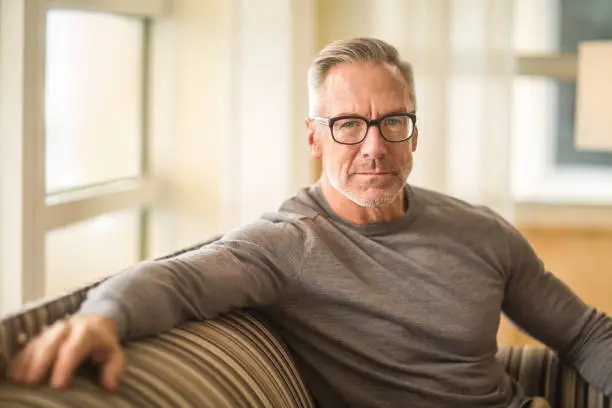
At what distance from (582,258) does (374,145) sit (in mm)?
1779

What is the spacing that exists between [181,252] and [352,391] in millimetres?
396

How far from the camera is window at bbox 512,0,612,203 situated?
342cm

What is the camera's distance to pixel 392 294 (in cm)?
177

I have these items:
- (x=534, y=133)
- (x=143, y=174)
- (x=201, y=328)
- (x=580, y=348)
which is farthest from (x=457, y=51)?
(x=201, y=328)

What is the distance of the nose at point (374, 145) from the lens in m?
1.78

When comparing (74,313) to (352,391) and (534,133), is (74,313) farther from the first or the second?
(534,133)

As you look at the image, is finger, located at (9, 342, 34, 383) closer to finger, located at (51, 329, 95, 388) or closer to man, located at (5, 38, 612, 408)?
finger, located at (51, 329, 95, 388)

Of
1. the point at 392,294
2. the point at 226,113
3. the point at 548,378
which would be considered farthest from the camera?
the point at 226,113

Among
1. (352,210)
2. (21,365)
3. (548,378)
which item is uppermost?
(352,210)

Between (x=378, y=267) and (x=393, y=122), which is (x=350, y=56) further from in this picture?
(x=378, y=267)

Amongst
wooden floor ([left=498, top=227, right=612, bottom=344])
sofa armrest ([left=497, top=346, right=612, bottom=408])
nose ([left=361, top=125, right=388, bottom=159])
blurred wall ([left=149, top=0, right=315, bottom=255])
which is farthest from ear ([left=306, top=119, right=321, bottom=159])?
wooden floor ([left=498, top=227, right=612, bottom=344])

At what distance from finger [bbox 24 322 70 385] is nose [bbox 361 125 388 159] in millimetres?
785

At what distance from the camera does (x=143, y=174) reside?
3092mm

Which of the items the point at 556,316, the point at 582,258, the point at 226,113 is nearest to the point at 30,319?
the point at 556,316
